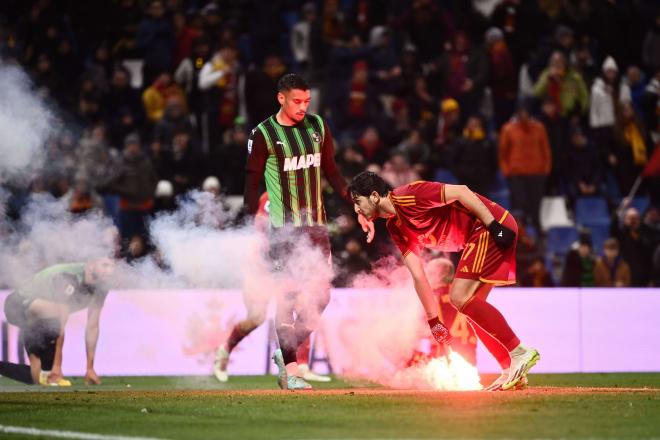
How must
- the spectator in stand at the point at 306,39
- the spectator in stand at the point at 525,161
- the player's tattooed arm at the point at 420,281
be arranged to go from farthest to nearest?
the spectator in stand at the point at 306,39 → the spectator in stand at the point at 525,161 → the player's tattooed arm at the point at 420,281

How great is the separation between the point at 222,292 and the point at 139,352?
4.21ft

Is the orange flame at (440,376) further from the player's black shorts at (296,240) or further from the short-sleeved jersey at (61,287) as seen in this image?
the short-sleeved jersey at (61,287)

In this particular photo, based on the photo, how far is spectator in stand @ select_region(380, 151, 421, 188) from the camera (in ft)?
61.6

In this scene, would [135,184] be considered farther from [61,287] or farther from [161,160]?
[61,287]

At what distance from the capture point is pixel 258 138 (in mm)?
11555

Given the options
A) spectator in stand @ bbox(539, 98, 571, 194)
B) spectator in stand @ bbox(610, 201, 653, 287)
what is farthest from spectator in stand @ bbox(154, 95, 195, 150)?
spectator in stand @ bbox(610, 201, 653, 287)

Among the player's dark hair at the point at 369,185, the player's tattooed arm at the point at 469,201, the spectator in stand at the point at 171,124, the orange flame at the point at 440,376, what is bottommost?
the orange flame at the point at 440,376

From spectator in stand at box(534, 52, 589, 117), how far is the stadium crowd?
0.02m

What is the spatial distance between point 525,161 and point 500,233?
925 centimetres

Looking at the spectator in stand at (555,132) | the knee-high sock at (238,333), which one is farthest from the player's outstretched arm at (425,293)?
the spectator in stand at (555,132)

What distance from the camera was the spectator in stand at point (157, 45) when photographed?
21312 millimetres

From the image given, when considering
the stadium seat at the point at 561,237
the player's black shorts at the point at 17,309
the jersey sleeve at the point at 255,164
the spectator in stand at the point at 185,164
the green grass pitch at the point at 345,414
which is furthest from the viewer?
the stadium seat at the point at 561,237

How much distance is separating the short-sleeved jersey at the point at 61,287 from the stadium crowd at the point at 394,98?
3547 mm

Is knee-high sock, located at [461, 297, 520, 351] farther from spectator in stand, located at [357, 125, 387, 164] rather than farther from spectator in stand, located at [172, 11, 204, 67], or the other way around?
spectator in stand, located at [172, 11, 204, 67]
